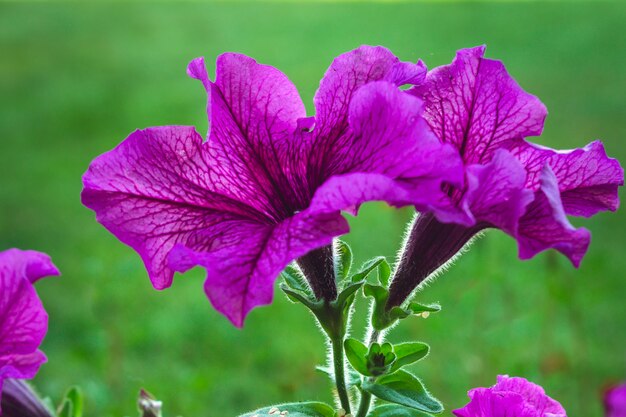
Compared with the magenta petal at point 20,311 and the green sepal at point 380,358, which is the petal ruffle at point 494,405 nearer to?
the green sepal at point 380,358

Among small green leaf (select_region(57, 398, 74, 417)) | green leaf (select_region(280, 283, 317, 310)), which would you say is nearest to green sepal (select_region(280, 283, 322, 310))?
green leaf (select_region(280, 283, 317, 310))

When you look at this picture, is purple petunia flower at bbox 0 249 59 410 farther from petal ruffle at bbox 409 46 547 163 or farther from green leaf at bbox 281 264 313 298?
petal ruffle at bbox 409 46 547 163

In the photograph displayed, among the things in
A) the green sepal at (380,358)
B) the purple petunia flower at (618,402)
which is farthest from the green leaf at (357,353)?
the purple petunia flower at (618,402)

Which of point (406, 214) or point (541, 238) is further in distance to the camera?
point (406, 214)

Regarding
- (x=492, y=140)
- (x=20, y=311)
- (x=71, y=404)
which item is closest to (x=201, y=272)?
(x=71, y=404)

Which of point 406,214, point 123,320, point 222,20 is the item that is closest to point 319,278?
point 406,214

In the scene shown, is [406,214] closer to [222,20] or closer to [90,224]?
[90,224]
